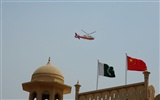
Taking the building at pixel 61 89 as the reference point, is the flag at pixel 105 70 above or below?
above

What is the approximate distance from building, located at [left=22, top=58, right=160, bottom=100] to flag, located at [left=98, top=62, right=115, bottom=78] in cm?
161

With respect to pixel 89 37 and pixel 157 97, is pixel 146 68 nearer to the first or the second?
pixel 157 97

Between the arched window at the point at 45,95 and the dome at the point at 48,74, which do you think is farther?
the dome at the point at 48,74

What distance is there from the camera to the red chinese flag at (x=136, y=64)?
1908 cm

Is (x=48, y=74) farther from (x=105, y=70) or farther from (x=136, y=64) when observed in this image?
(x=136, y=64)

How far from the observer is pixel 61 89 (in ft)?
69.8

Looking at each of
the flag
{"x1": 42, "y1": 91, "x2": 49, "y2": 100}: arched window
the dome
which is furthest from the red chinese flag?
{"x1": 42, "y1": 91, "x2": 49, "y2": 100}: arched window

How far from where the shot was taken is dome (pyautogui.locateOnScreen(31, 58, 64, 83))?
20938mm

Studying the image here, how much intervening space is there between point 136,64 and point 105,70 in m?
2.08

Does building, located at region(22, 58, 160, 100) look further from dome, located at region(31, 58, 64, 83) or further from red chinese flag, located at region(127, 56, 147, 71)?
red chinese flag, located at region(127, 56, 147, 71)

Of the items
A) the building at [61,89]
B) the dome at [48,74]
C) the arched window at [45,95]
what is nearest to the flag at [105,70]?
the building at [61,89]

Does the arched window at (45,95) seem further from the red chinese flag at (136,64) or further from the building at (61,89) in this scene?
the red chinese flag at (136,64)

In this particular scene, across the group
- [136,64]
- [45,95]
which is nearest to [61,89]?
[45,95]

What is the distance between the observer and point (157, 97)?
16.9 m
